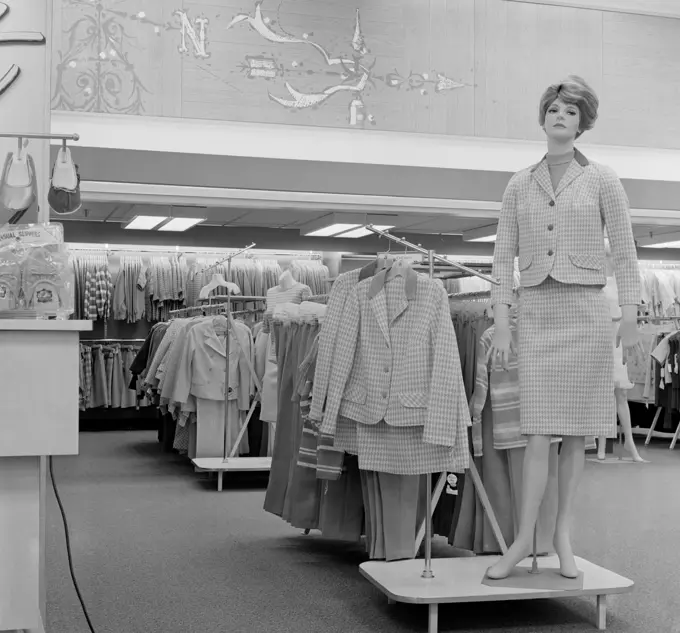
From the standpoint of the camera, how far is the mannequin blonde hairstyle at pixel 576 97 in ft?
11.6

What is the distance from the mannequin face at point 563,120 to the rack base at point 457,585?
171 centimetres

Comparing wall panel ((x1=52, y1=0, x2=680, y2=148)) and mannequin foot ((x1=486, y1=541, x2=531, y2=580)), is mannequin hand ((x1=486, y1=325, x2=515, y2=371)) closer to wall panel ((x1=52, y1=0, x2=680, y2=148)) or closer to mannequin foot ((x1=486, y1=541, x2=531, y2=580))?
mannequin foot ((x1=486, y1=541, x2=531, y2=580))

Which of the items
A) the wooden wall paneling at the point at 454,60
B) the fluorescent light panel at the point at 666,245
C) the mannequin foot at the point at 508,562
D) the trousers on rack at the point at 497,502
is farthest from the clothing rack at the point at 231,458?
the fluorescent light panel at the point at 666,245

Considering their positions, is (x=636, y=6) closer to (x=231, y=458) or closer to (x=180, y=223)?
(x=180, y=223)

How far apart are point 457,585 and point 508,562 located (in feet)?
0.71

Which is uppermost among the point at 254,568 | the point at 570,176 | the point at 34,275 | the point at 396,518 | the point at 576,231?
the point at 570,176

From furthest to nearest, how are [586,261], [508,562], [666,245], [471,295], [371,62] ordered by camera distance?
[666,245] → [371,62] → [471,295] → [508,562] → [586,261]

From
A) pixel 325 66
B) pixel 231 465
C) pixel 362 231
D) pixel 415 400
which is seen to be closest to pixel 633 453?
pixel 362 231

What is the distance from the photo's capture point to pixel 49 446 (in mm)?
2535

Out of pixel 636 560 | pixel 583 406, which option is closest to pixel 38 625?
pixel 583 406

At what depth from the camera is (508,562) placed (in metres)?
3.54

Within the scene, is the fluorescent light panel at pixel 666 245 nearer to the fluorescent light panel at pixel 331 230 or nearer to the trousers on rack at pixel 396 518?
the fluorescent light panel at pixel 331 230

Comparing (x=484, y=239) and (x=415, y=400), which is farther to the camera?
(x=484, y=239)

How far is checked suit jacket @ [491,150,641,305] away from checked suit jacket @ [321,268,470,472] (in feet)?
0.99
